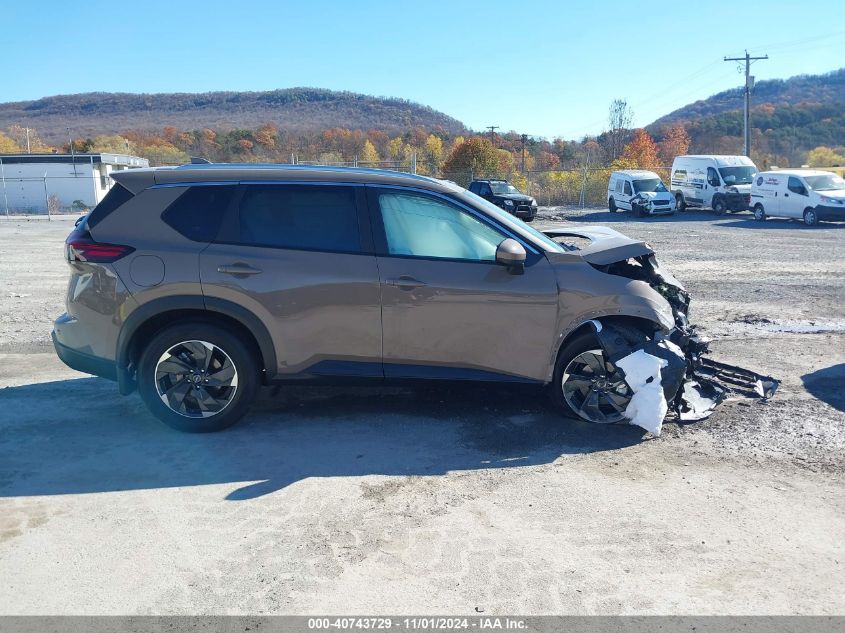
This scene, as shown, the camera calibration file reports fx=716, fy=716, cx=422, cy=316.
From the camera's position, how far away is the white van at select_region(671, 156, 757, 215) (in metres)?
30.6

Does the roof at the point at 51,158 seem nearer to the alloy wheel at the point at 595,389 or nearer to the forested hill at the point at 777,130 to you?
the alloy wheel at the point at 595,389

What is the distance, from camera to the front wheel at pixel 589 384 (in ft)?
17.3

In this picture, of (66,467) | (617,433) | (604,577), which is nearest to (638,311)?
(617,433)

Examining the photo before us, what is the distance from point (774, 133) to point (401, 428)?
10038 cm

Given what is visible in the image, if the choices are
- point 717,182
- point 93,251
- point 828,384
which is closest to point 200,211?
point 93,251

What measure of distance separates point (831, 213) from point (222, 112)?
11407 centimetres

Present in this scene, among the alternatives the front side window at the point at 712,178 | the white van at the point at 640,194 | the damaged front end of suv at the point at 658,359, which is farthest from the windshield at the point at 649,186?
the damaged front end of suv at the point at 658,359

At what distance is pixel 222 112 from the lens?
12331 centimetres

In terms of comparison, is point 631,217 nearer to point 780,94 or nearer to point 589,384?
point 589,384

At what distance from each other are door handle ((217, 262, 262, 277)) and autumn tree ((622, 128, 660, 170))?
217 feet

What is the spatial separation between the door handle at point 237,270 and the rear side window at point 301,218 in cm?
20

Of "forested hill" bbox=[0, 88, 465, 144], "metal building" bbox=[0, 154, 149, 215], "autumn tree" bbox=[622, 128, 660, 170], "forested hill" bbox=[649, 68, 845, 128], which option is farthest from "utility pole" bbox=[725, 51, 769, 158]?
"forested hill" bbox=[649, 68, 845, 128]

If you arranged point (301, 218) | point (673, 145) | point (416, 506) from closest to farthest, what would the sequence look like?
point (416, 506), point (301, 218), point (673, 145)

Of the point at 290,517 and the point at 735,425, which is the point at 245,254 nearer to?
the point at 290,517
